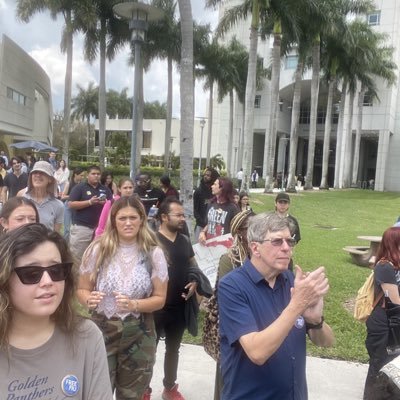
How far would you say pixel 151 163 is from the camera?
1912 inches

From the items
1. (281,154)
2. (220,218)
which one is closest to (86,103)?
(281,154)

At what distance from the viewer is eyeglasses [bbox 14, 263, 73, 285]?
1.61m

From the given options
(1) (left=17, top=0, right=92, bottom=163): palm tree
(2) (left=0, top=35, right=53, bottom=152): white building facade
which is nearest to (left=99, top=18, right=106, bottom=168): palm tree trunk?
(1) (left=17, top=0, right=92, bottom=163): palm tree

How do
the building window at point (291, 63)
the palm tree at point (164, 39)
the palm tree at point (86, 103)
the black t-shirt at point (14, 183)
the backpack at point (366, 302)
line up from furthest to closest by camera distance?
the palm tree at point (86, 103)
the building window at point (291, 63)
the palm tree at point (164, 39)
the black t-shirt at point (14, 183)
the backpack at point (366, 302)

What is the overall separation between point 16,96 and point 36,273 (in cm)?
4074

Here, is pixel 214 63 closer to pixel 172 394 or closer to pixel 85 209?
pixel 85 209

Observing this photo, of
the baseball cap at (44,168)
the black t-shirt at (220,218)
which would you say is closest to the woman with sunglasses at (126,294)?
the baseball cap at (44,168)

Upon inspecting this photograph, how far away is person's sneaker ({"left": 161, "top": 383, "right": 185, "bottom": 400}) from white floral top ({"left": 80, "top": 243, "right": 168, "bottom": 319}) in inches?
49.8

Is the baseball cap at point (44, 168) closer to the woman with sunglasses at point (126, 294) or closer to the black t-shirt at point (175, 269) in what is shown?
the black t-shirt at point (175, 269)

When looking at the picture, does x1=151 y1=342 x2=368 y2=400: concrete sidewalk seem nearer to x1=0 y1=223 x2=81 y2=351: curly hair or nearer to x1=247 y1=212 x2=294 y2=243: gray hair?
x1=247 y1=212 x2=294 y2=243: gray hair

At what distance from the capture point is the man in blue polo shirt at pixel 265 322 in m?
2.00

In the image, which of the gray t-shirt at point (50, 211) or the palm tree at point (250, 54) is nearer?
the gray t-shirt at point (50, 211)

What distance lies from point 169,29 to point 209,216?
25098mm

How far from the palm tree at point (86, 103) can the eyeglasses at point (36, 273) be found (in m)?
65.5
